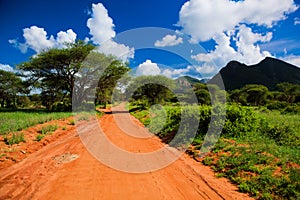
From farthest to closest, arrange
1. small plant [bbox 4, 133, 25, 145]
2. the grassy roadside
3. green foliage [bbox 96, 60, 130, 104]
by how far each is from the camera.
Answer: green foliage [bbox 96, 60, 130, 104]
small plant [bbox 4, 133, 25, 145]
the grassy roadside

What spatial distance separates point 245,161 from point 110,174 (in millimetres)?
4085

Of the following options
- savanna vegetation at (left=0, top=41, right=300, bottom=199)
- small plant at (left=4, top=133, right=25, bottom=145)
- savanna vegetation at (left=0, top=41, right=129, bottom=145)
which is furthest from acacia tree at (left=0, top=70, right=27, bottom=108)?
small plant at (left=4, top=133, right=25, bottom=145)

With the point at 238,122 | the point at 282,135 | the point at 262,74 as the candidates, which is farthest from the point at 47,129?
the point at 262,74

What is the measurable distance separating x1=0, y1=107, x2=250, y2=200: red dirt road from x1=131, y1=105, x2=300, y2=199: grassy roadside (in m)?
0.48

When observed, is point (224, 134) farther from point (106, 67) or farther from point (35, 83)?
point (35, 83)

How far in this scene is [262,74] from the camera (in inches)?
5039

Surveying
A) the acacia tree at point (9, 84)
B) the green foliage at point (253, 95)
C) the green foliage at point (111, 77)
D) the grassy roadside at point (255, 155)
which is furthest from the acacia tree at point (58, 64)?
the green foliage at point (253, 95)

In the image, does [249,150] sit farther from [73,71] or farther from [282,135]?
[73,71]

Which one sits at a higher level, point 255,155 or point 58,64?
point 58,64

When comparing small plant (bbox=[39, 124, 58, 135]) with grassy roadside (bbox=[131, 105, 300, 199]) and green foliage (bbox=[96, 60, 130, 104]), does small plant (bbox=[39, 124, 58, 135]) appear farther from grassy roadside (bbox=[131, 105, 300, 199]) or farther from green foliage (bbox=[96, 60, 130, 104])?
green foliage (bbox=[96, 60, 130, 104])

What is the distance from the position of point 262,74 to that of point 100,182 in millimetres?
Result: 143489

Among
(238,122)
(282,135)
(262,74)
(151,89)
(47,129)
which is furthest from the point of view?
(262,74)

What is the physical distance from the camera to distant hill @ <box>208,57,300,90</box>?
12000cm

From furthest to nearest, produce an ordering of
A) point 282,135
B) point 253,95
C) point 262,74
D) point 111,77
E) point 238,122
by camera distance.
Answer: point 262,74 → point 253,95 → point 111,77 → point 238,122 → point 282,135
